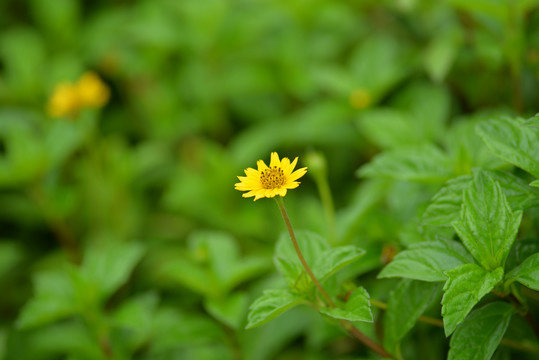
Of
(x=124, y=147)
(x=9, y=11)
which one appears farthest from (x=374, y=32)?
(x=9, y=11)

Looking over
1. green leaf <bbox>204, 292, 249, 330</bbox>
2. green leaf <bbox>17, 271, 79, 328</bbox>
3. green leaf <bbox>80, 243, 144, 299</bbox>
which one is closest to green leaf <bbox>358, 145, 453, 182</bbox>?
green leaf <bbox>204, 292, 249, 330</bbox>

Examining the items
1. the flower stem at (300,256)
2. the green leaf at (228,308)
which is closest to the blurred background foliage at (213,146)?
the green leaf at (228,308)

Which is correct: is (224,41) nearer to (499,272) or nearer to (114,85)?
(114,85)

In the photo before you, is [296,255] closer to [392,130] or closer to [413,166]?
[413,166]

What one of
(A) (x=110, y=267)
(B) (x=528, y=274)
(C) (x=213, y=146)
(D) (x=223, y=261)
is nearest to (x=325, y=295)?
(B) (x=528, y=274)

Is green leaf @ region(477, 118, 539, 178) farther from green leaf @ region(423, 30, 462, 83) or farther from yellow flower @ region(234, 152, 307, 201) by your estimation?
green leaf @ region(423, 30, 462, 83)

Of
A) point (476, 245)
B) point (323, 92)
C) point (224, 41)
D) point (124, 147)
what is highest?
point (224, 41)
